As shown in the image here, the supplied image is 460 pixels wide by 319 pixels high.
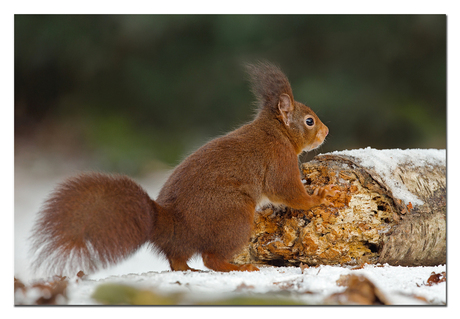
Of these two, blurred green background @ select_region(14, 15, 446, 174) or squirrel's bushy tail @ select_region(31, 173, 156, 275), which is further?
blurred green background @ select_region(14, 15, 446, 174)

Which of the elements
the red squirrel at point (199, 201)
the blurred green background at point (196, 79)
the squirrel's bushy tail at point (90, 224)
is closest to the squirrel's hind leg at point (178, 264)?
the red squirrel at point (199, 201)

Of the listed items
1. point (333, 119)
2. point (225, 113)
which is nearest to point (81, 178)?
point (225, 113)

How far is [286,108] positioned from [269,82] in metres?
0.15

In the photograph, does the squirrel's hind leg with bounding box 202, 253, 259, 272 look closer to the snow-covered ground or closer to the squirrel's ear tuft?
the snow-covered ground

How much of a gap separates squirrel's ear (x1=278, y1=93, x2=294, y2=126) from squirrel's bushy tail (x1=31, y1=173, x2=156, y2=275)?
0.79 metres

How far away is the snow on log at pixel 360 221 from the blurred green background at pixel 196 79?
0.33 meters

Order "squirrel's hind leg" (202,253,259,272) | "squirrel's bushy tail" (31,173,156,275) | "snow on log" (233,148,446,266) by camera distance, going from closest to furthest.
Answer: "squirrel's bushy tail" (31,173,156,275) < "squirrel's hind leg" (202,253,259,272) < "snow on log" (233,148,446,266)

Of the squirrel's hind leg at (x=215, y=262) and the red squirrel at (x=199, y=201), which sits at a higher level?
the red squirrel at (x=199, y=201)

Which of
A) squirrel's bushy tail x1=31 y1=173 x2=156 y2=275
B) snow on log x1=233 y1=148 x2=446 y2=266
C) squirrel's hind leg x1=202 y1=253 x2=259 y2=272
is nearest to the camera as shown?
squirrel's bushy tail x1=31 y1=173 x2=156 y2=275

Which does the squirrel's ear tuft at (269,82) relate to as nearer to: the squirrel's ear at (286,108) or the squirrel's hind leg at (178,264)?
the squirrel's ear at (286,108)

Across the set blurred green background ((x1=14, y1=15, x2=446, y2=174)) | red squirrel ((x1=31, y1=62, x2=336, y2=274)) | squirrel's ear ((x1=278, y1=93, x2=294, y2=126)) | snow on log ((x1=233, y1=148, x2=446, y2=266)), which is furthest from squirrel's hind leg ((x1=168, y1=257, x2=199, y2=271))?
squirrel's ear ((x1=278, y1=93, x2=294, y2=126))

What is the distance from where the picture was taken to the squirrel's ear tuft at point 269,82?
6.72 ft

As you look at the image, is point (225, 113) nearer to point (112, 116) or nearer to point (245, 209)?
point (112, 116)

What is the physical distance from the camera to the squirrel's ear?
2061 millimetres
